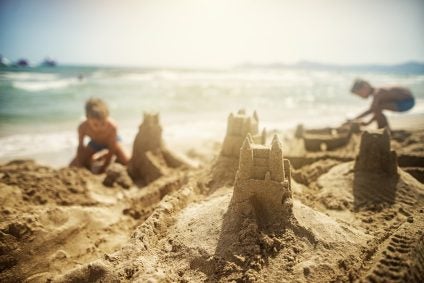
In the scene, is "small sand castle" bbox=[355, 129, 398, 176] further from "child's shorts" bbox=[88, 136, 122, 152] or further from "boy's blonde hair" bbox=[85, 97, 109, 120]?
"child's shorts" bbox=[88, 136, 122, 152]

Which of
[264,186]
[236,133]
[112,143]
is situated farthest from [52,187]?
[264,186]

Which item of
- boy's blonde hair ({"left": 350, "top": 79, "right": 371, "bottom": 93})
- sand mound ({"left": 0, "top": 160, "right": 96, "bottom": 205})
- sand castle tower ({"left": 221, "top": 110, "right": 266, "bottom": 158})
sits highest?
boy's blonde hair ({"left": 350, "top": 79, "right": 371, "bottom": 93})

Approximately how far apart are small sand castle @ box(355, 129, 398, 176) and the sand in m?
0.01

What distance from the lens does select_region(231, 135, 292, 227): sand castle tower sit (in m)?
3.06

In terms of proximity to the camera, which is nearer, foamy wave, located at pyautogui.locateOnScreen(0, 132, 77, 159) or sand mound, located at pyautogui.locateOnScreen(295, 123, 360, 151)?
sand mound, located at pyautogui.locateOnScreen(295, 123, 360, 151)

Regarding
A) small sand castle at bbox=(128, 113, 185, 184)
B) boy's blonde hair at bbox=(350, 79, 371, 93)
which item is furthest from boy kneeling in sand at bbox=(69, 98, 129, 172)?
boy's blonde hair at bbox=(350, 79, 371, 93)

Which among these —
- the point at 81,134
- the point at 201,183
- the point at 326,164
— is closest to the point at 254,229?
the point at 201,183

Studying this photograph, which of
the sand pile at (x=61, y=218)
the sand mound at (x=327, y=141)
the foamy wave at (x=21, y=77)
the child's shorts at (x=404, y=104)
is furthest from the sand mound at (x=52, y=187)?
the foamy wave at (x=21, y=77)

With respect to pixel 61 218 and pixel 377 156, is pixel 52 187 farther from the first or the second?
pixel 377 156

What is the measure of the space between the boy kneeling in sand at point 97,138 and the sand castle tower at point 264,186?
4.84m

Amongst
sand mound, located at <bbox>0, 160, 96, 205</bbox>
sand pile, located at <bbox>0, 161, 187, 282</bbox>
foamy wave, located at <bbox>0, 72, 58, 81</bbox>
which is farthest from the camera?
foamy wave, located at <bbox>0, 72, 58, 81</bbox>

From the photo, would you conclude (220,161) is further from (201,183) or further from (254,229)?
(254,229)

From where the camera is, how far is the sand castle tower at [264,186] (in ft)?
10.1

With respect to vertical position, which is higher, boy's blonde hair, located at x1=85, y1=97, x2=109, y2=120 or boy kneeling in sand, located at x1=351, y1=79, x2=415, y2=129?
boy kneeling in sand, located at x1=351, y1=79, x2=415, y2=129
